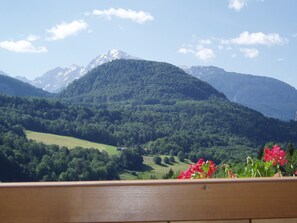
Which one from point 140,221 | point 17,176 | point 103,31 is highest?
point 103,31

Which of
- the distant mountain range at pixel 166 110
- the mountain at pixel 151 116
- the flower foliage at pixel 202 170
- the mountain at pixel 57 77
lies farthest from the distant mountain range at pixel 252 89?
the flower foliage at pixel 202 170

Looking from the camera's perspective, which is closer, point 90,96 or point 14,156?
point 14,156

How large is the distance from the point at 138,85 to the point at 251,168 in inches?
2350

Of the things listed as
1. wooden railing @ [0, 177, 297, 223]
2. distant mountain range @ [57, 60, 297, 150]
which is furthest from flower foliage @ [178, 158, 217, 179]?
distant mountain range @ [57, 60, 297, 150]

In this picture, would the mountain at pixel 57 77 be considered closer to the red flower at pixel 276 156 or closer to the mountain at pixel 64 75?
the mountain at pixel 64 75

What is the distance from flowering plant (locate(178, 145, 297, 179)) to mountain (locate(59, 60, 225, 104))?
52741 mm

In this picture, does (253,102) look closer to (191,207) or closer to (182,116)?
(182,116)

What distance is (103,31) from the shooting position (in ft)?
101

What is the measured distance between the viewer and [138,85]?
6106 centimetres

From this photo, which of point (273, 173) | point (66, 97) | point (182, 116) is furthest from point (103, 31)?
point (273, 173)

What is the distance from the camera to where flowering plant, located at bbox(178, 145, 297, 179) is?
149cm

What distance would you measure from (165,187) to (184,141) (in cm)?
2974

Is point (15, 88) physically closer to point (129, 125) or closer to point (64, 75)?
point (129, 125)

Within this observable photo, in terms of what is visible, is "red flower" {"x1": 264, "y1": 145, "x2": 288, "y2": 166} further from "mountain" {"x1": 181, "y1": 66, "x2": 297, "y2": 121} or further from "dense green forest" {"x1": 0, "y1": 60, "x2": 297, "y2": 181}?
"mountain" {"x1": 181, "y1": 66, "x2": 297, "y2": 121}
